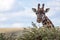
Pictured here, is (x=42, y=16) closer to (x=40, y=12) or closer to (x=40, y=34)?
(x=40, y=12)

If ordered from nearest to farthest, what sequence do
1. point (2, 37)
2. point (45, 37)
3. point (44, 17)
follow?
point (45, 37) < point (2, 37) < point (44, 17)

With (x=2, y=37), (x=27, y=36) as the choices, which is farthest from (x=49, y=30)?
(x=2, y=37)

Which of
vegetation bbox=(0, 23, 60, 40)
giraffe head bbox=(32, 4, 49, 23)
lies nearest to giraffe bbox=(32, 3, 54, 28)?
giraffe head bbox=(32, 4, 49, 23)

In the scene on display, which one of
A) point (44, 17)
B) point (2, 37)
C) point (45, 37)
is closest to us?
point (45, 37)

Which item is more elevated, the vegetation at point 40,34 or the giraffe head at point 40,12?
the giraffe head at point 40,12

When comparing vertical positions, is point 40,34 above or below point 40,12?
below

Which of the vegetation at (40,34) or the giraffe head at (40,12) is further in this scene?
the giraffe head at (40,12)

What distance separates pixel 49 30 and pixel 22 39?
101 cm

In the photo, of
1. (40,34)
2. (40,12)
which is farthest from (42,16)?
(40,34)

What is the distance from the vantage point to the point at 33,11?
14750 mm

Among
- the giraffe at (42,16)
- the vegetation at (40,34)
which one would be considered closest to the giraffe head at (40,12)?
the giraffe at (42,16)

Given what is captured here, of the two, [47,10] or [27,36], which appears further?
[47,10]

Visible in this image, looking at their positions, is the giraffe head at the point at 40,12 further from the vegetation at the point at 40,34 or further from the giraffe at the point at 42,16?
the vegetation at the point at 40,34

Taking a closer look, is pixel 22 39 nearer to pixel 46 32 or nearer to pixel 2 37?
pixel 46 32
